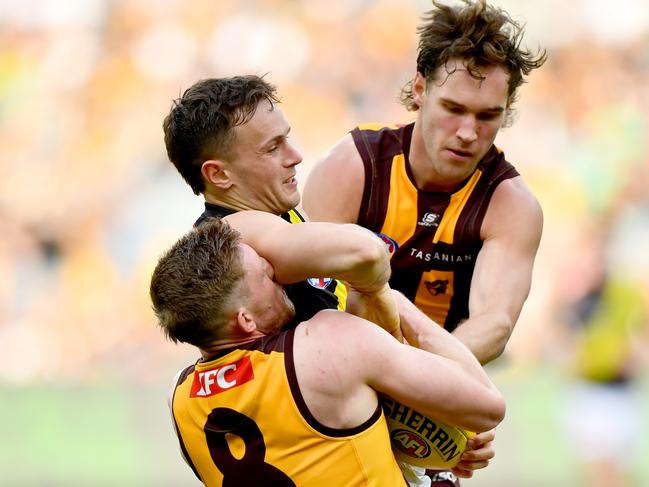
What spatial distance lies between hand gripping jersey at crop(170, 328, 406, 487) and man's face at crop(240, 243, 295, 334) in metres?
0.07

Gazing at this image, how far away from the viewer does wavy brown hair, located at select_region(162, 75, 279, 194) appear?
325 cm

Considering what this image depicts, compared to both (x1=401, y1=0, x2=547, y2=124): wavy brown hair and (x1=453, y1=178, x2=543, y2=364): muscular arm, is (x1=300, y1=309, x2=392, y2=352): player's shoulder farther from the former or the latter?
(x1=401, y1=0, x2=547, y2=124): wavy brown hair

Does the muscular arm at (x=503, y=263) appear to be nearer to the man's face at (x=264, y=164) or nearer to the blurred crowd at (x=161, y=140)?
the man's face at (x=264, y=164)

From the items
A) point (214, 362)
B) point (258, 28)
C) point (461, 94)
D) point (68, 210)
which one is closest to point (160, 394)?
point (68, 210)

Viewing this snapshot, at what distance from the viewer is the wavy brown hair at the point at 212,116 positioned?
325 cm

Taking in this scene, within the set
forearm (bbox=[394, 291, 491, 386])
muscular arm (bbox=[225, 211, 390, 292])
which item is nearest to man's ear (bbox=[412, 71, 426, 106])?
forearm (bbox=[394, 291, 491, 386])

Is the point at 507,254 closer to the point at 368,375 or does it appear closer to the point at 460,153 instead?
the point at 460,153

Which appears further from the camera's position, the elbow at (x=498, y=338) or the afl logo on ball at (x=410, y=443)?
the elbow at (x=498, y=338)

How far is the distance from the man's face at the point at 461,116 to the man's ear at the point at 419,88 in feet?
0.29

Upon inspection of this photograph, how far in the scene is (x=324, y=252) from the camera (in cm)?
280

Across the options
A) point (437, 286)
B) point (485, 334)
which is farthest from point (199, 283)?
point (437, 286)

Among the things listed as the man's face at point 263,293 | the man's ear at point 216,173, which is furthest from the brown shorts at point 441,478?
the man's ear at point 216,173

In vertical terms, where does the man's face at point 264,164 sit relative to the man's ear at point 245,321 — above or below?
above

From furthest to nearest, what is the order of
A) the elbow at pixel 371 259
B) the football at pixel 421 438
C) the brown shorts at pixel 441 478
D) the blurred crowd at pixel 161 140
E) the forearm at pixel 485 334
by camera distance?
the blurred crowd at pixel 161 140
the brown shorts at pixel 441 478
the forearm at pixel 485 334
the football at pixel 421 438
the elbow at pixel 371 259
